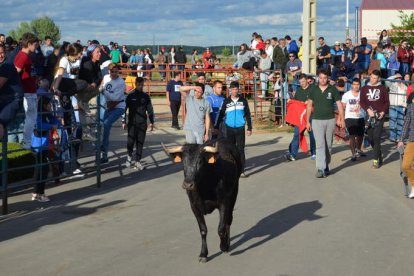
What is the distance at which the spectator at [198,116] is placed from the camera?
13.8 metres

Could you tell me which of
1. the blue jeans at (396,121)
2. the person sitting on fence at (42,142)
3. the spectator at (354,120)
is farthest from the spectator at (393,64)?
the person sitting on fence at (42,142)

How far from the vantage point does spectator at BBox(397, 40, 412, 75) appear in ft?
89.2

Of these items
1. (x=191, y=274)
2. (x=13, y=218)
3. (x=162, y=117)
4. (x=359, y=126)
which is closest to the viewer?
(x=191, y=274)

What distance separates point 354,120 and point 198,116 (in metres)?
4.78

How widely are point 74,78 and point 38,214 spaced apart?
415 cm

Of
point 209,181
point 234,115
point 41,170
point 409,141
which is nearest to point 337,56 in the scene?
point 234,115

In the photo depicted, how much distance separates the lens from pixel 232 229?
1050cm

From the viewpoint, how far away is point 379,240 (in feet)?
32.1

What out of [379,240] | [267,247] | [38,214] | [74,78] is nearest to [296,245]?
[267,247]

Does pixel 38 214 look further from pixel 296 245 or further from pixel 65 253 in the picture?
pixel 296 245

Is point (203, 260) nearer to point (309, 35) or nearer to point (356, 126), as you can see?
point (356, 126)

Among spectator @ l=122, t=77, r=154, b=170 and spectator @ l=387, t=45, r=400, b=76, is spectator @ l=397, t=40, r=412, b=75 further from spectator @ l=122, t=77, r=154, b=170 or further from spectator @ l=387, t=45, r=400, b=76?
spectator @ l=122, t=77, r=154, b=170

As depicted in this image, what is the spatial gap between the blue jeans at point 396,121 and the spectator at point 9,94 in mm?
10231

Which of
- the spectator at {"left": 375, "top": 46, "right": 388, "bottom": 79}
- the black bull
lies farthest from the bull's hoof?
the spectator at {"left": 375, "top": 46, "right": 388, "bottom": 79}
